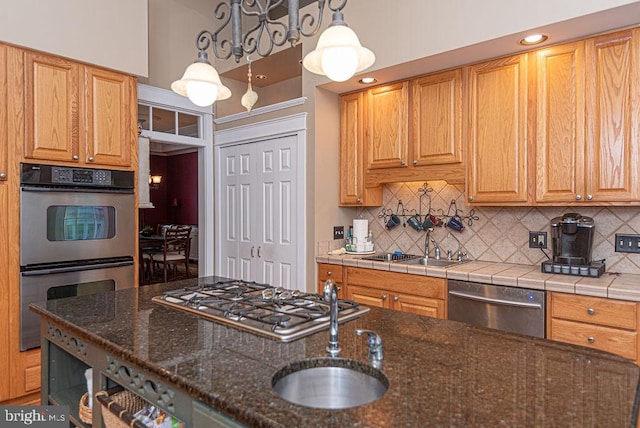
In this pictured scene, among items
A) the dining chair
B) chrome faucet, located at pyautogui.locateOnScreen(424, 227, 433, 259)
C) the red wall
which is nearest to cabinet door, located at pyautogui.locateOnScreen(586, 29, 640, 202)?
chrome faucet, located at pyautogui.locateOnScreen(424, 227, 433, 259)

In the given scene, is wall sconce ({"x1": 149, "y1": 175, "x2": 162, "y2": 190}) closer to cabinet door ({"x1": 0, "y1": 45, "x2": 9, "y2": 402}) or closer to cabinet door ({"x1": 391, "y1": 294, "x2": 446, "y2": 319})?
cabinet door ({"x1": 0, "y1": 45, "x2": 9, "y2": 402})

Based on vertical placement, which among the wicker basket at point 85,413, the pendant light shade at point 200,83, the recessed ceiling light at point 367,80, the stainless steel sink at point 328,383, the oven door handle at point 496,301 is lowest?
the wicker basket at point 85,413

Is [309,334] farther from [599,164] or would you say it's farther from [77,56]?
[77,56]

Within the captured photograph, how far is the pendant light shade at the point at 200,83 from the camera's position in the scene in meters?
1.75

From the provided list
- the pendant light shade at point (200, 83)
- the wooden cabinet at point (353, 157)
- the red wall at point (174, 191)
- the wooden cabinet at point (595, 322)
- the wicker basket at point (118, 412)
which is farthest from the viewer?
the red wall at point (174, 191)

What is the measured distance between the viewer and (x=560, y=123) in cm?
256

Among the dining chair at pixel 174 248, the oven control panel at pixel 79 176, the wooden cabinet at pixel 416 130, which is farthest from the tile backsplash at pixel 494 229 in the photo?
the dining chair at pixel 174 248

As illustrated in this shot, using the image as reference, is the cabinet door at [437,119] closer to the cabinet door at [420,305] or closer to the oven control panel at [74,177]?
the cabinet door at [420,305]

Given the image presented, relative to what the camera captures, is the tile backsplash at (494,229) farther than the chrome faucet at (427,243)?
No

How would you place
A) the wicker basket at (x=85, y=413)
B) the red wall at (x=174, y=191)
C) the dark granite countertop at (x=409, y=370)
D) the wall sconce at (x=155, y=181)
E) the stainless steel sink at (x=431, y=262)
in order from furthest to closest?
the red wall at (x=174, y=191)
the wall sconce at (x=155, y=181)
the stainless steel sink at (x=431, y=262)
the wicker basket at (x=85, y=413)
the dark granite countertop at (x=409, y=370)

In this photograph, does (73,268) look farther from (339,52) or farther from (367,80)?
(367,80)

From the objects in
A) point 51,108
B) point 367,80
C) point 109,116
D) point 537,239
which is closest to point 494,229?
point 537,239

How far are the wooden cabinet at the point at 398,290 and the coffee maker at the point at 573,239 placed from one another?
0.75 metres

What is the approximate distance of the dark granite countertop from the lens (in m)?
0.85
